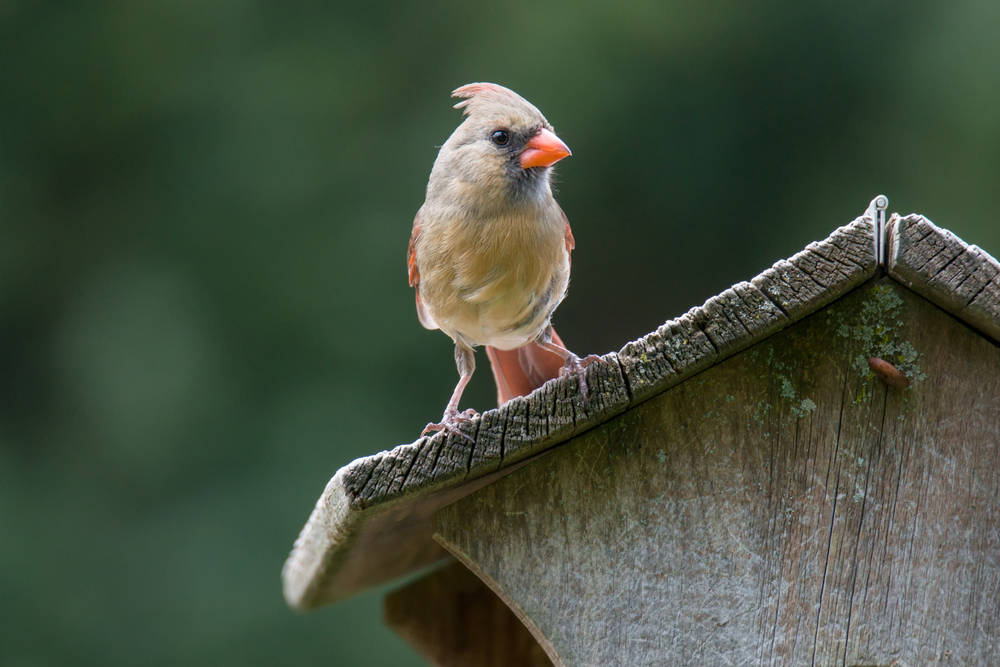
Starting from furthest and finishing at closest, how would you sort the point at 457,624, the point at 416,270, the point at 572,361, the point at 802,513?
the point at 457,624 < the point at 416,270 < the point at 572,361 < the point at 802,513

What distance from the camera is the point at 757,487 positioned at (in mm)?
1878

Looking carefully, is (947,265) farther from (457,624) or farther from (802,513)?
(457,624)

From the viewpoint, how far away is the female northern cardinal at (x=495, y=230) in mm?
2275

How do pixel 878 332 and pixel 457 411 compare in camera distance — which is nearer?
pixel 878 332

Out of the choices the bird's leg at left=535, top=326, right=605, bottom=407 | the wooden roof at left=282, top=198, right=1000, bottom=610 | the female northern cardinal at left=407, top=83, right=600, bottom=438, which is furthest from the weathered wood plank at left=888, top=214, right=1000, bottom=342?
the female northern cardinal at left=407, top=83, right=600, bottom=438

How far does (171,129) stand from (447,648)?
3044mm

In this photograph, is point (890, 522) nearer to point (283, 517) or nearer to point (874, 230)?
point (874, 230)

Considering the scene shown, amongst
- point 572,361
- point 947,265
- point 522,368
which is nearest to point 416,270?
point 522,368

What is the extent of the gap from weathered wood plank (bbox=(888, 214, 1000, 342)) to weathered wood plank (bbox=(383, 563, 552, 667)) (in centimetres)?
145

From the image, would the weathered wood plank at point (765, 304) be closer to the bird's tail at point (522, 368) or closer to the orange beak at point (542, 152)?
the orange beak at point (542, 152)

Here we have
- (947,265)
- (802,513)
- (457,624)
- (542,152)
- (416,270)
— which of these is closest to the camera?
(947,265)

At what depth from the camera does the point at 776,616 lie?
1868mm

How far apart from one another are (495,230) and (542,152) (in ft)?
0.61

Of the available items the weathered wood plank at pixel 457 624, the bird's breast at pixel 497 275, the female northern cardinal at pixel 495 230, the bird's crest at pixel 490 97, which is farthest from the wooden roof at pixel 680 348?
the weathered wood plank at pixel 457 624
